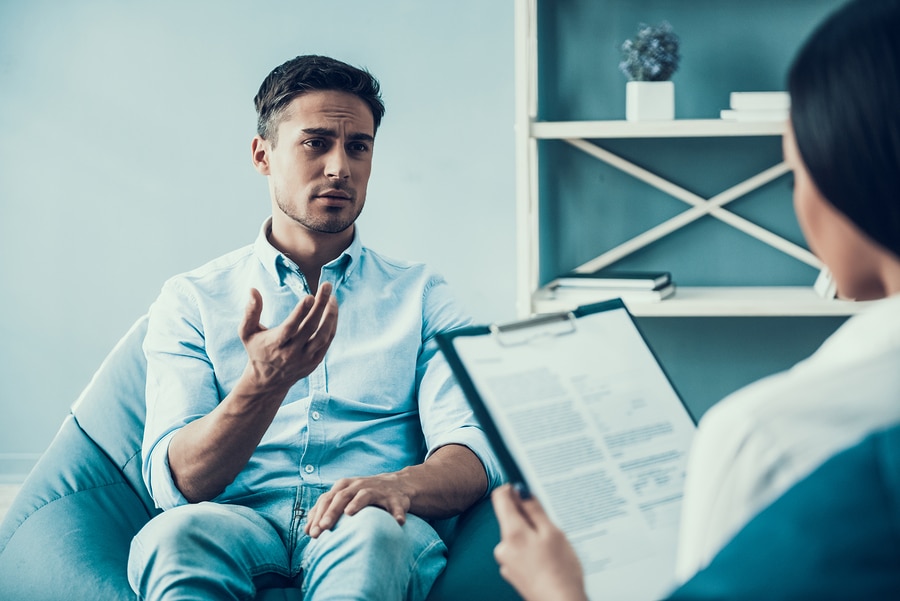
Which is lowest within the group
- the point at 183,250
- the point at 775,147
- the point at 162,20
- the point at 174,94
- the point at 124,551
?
the point at 124,551

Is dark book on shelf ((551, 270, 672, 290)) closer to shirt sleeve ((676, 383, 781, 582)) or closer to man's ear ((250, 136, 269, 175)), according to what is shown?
man's ear ((250, 136, 269, 175))

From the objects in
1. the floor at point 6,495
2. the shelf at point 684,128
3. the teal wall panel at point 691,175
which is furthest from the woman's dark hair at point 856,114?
the floor at point 6,495

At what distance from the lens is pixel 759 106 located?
7.46ft

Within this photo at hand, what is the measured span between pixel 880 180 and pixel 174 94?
2402mm

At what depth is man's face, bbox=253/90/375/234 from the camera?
6.03ft

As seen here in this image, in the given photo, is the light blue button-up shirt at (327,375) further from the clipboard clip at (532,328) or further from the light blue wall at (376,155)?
the light blue wall at (376,155)

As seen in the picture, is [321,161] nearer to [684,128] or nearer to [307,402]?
[307,402]

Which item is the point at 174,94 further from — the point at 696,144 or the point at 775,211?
the point at 775,211

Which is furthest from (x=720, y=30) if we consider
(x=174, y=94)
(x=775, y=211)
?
(x=174, y=94)

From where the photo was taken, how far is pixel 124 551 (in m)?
1.63

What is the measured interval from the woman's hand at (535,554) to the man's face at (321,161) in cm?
104

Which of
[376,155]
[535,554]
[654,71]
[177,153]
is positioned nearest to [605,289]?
[654,71]

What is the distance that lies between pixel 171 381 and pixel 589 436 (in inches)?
37.0

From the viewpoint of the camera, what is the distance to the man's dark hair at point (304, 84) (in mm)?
1884
